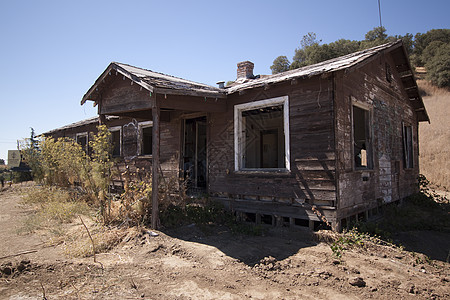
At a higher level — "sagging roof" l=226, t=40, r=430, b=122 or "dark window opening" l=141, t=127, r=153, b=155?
"sagging roof" l=226, t=40, r=430, b=122

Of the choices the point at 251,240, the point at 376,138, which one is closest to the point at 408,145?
the point at 376,138

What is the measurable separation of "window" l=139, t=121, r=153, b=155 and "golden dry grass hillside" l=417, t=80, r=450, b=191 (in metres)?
14.4

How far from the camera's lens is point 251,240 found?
6125 millimetres

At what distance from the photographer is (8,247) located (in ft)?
19.4

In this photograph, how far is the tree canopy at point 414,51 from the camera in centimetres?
3127

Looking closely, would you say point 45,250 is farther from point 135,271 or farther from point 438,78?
point 438,78

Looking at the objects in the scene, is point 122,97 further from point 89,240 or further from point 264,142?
point 264,142

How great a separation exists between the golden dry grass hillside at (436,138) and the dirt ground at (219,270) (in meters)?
12.7

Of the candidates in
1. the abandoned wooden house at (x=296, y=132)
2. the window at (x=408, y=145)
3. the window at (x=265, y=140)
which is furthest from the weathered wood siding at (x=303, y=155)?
the window at (x=408, y=145)

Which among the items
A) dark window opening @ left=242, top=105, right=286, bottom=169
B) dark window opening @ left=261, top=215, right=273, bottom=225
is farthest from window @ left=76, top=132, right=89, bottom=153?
dark window opening @ left=261, top=215, right=273, bottom=225

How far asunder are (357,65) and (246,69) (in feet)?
17.6

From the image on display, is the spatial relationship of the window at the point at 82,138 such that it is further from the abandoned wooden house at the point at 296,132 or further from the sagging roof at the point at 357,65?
the sagging roof at the point at 357,65

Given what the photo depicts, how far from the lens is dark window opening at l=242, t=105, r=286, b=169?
478 inches

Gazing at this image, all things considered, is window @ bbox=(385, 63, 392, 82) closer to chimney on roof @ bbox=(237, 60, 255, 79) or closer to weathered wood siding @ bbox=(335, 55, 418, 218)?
weathered wood siding @ bbox=(335, 55, 418, 218)
